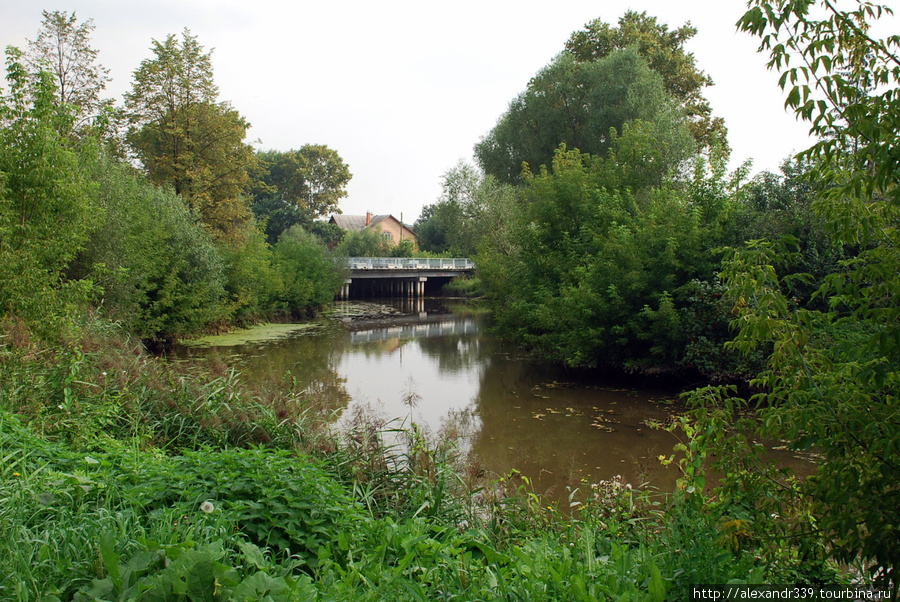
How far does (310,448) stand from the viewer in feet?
18.4

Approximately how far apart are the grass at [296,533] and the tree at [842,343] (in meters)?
0.43

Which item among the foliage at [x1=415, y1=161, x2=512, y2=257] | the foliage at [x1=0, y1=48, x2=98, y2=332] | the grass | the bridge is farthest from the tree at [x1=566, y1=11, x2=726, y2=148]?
the grass

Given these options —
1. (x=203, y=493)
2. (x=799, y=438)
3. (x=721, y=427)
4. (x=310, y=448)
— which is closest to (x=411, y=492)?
(x=310, y=448)

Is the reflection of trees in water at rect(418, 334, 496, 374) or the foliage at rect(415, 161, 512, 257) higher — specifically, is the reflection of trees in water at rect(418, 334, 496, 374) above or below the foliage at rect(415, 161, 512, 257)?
below

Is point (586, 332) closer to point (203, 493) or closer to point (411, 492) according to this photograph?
point (411, 492)

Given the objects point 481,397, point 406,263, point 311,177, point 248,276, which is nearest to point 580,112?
point 248,276

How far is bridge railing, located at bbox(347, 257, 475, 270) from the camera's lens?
1607 inches

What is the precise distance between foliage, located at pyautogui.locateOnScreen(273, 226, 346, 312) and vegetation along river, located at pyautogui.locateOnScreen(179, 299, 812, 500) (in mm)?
3443

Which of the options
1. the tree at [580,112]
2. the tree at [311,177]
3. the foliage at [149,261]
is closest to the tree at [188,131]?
the foliage at [149,261]

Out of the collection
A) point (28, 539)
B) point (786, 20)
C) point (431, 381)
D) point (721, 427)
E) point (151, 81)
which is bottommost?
point (431, 381)

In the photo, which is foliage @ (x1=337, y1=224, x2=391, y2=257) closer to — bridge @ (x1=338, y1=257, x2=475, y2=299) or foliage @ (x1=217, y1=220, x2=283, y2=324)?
bridge @ (x1=338, y1=257, x2=475, y2=299)

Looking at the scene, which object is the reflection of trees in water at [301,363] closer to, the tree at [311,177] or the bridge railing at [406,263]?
the bridge railing at [406,263]

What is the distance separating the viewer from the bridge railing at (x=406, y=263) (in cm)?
4081

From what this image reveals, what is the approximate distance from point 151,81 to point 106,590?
23.6m
